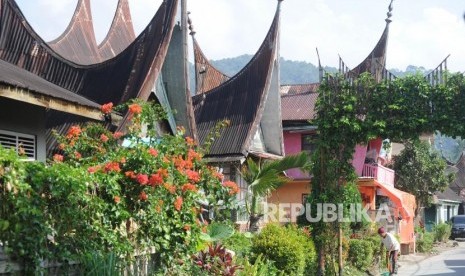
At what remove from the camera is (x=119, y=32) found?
2052 cm

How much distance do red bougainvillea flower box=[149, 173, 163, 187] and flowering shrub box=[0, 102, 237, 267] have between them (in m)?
0.01

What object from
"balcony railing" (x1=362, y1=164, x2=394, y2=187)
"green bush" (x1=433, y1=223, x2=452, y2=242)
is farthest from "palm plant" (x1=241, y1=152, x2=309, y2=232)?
"green bush" (x1=433, y1=223, x2=452, y2=242)

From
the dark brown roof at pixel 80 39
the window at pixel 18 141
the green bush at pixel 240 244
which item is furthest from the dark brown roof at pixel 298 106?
the window at pixel 18 141

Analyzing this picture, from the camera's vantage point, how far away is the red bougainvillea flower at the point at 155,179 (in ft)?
25.7

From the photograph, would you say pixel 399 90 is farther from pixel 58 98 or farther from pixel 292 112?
pixel 292 112

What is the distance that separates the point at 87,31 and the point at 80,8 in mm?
713

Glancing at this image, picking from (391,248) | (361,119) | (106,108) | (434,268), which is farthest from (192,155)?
(434,268)

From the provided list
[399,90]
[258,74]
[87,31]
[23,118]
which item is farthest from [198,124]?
[23,118]

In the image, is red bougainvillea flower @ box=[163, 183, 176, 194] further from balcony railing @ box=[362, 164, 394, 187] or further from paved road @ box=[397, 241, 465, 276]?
balcony railing @ box=[362, 164, 394, 187]

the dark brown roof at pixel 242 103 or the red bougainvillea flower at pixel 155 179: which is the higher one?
the dark brown roof at pixel 242 103

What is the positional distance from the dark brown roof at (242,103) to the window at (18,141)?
9.25 meters

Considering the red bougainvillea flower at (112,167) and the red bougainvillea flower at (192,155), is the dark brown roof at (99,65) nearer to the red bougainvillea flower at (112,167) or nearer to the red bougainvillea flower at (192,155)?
the red bougainvillea flower at (192,155)

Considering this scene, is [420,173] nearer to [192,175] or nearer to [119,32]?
[119,32]

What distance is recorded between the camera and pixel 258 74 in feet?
68.5
